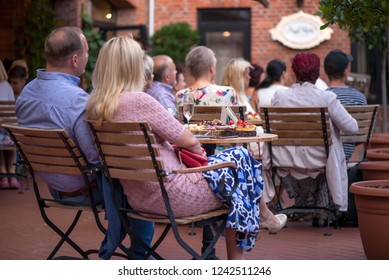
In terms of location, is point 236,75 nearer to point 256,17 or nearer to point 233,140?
point 233,140

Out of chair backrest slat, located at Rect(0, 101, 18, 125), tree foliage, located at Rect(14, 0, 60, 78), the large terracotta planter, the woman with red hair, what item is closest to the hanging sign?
tree foliage, located at Rect(14, 0, 60, 78)

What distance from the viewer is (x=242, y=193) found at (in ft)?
16.3

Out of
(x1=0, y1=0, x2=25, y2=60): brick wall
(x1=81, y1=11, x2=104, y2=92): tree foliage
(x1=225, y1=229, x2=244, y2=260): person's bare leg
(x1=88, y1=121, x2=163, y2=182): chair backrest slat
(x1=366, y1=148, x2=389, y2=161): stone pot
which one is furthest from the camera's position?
(x1=81, y1=11, x2=104, y2=92): tree foliage

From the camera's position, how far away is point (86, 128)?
16.7 ft

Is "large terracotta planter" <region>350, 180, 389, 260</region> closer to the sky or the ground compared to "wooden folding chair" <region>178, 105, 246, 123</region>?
closer to the ground

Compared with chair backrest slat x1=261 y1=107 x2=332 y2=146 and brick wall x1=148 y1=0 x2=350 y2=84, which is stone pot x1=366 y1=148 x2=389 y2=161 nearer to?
chair backrest slat x1=261 y1=107 x2=332 y2=146

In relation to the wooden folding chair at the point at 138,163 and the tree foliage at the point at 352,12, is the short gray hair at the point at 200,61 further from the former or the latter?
the wooden folding chair at the point at 138,163

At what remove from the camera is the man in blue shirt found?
16.8ft

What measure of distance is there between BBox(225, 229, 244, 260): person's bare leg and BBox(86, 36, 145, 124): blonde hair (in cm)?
86

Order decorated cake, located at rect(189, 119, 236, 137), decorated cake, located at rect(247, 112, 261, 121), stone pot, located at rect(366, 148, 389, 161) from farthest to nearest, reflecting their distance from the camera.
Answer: decorated cake, located at rect(247, 112, 261, 121)
stone pot, located at rect(366, 148, 389, 161)
decorated cake, located at rect(189, 119, 236, 137)

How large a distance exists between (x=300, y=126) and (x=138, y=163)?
2.45 meters
